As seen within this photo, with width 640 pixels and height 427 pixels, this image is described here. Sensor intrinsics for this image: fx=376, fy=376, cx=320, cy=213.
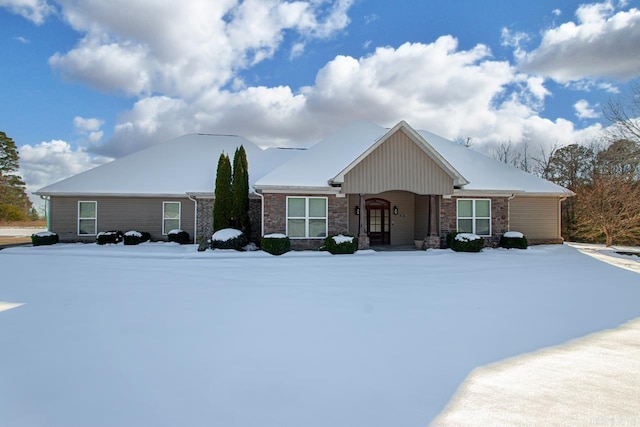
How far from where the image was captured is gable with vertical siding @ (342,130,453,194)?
53.7ft

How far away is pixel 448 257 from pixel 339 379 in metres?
11.8

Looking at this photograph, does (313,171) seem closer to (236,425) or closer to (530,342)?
(530,342)

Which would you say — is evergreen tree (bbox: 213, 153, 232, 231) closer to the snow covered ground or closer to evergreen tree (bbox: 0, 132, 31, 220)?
the snow covered ground

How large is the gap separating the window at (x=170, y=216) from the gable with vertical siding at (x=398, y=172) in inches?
358

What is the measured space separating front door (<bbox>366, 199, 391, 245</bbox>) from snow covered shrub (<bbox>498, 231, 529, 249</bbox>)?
543 centimetres

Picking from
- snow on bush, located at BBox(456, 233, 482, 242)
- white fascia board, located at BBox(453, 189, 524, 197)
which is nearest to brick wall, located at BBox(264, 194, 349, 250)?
snow on bush, located at BBox(456, 233, 482, 242)

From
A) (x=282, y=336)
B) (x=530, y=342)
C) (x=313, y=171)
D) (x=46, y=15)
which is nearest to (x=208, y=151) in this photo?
(x=313, y=171)

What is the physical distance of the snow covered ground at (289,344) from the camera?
3375 millimetres

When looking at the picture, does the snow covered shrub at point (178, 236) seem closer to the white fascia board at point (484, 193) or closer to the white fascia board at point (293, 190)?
the white fascia board at point (293, 190)

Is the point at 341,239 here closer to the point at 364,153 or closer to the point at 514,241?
the point at 364,153

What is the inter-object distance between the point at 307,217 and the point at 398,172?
4.49 meters

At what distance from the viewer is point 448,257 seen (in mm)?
14695

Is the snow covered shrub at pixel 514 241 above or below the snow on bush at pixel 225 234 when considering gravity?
below

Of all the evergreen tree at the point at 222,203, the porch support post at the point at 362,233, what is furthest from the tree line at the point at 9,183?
the porch support post at the point at 362,233
